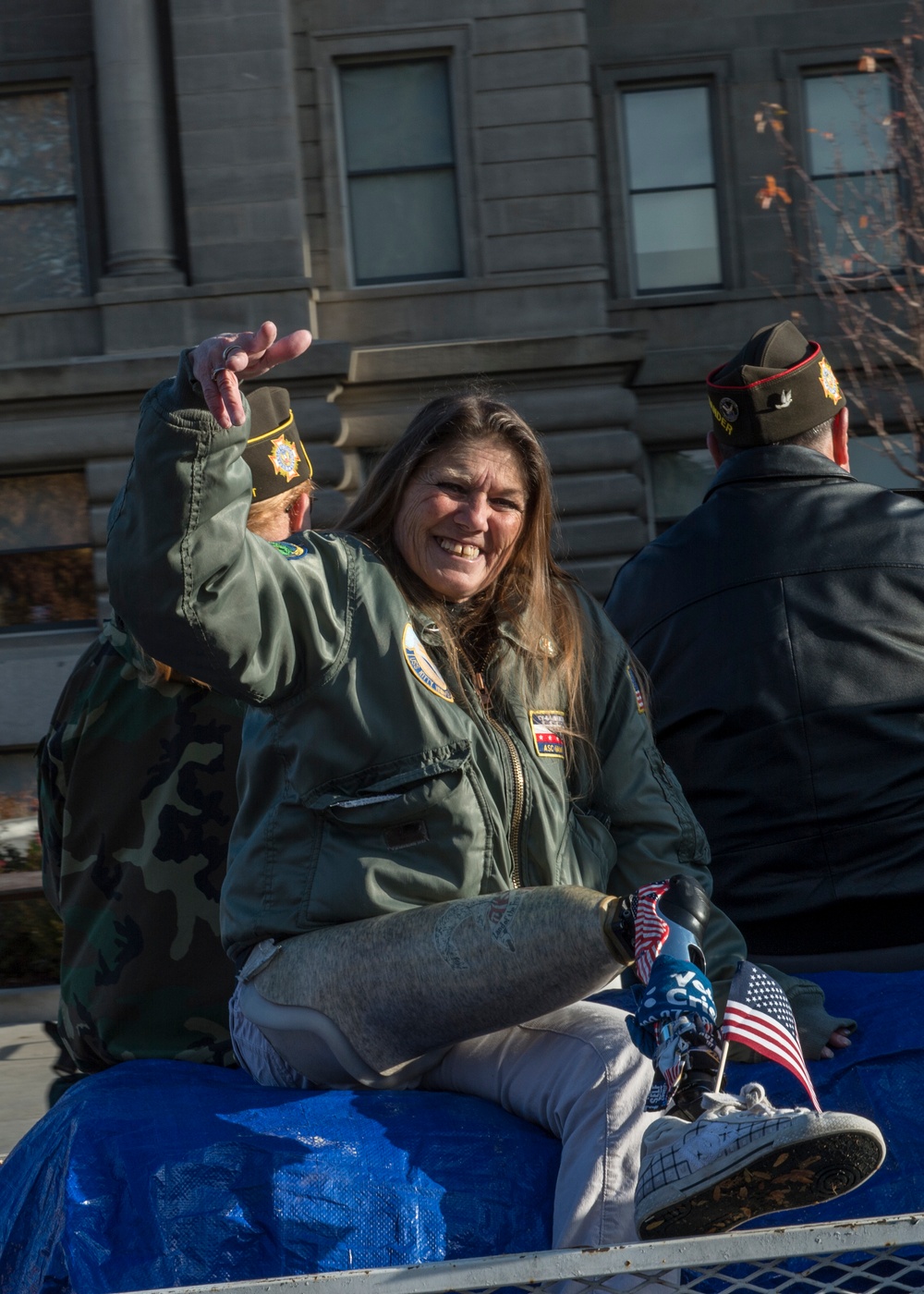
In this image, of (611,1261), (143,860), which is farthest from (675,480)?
(611,1261)

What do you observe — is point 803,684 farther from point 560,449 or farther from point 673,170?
point 673,170

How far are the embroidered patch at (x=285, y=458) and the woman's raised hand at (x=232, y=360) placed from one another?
5.48 feet

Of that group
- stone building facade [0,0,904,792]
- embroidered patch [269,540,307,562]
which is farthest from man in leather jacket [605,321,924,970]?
stone building facade [0,0,904,792]

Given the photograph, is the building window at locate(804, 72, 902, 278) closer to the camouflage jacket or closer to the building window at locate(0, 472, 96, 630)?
the building window at locate(0, 472, 96, 630)

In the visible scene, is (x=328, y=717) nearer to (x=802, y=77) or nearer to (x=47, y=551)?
(x=47, y=551)

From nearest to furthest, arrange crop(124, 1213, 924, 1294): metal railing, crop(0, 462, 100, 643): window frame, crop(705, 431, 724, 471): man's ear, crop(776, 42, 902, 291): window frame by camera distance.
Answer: crop(124, 1213, 924, 1294): metal railing, crop(705, 431, 724, 471): man's ear, crop(0, 462, 100, 643): window frame, crop(776, 42, 902, 291): window frame

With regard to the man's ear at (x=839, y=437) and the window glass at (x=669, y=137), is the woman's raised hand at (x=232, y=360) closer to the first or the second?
the man's ear at (x=839, y=437)

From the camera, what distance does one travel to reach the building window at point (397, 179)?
1436cm

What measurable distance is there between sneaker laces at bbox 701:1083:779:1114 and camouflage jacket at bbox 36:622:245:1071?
1603 mm

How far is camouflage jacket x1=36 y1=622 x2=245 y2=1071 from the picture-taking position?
11.7 ft

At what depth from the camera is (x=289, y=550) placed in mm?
2752

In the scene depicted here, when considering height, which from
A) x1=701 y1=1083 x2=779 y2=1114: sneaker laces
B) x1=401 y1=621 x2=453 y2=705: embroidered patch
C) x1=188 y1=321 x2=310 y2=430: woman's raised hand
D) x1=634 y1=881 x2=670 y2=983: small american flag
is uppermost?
x1=188 y1=321 x2=310 y2=430: woman's raised hand

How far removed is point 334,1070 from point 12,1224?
645mm

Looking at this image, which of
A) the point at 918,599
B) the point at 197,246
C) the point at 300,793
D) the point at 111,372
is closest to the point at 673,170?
the point at 197,246
